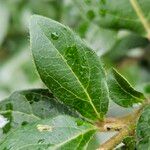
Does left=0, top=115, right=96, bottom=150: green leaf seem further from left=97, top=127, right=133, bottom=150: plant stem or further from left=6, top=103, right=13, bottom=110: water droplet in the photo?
left=6, top=103, right=13, bottom=110: water droplet

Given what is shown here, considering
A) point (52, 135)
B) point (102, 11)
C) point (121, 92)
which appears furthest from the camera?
point (102, 11)

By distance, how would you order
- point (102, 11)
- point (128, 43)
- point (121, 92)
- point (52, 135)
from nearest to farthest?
point (52, 135), point (121, 92), point (102, 11), point (128, 43)

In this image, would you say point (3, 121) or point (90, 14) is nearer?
point (3, 121)

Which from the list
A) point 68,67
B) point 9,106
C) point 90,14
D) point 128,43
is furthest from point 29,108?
point 128,43

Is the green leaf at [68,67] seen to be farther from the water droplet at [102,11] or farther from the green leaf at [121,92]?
the water droplet at [102,11]

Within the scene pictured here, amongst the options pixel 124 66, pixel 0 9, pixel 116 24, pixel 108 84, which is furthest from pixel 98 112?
pixel 0 9

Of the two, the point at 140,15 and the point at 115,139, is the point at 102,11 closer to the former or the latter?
the point at 140,15

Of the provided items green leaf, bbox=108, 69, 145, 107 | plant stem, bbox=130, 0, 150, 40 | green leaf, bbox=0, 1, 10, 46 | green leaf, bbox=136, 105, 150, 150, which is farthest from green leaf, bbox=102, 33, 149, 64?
green leaf, bbox=0, 1, 10, 46
